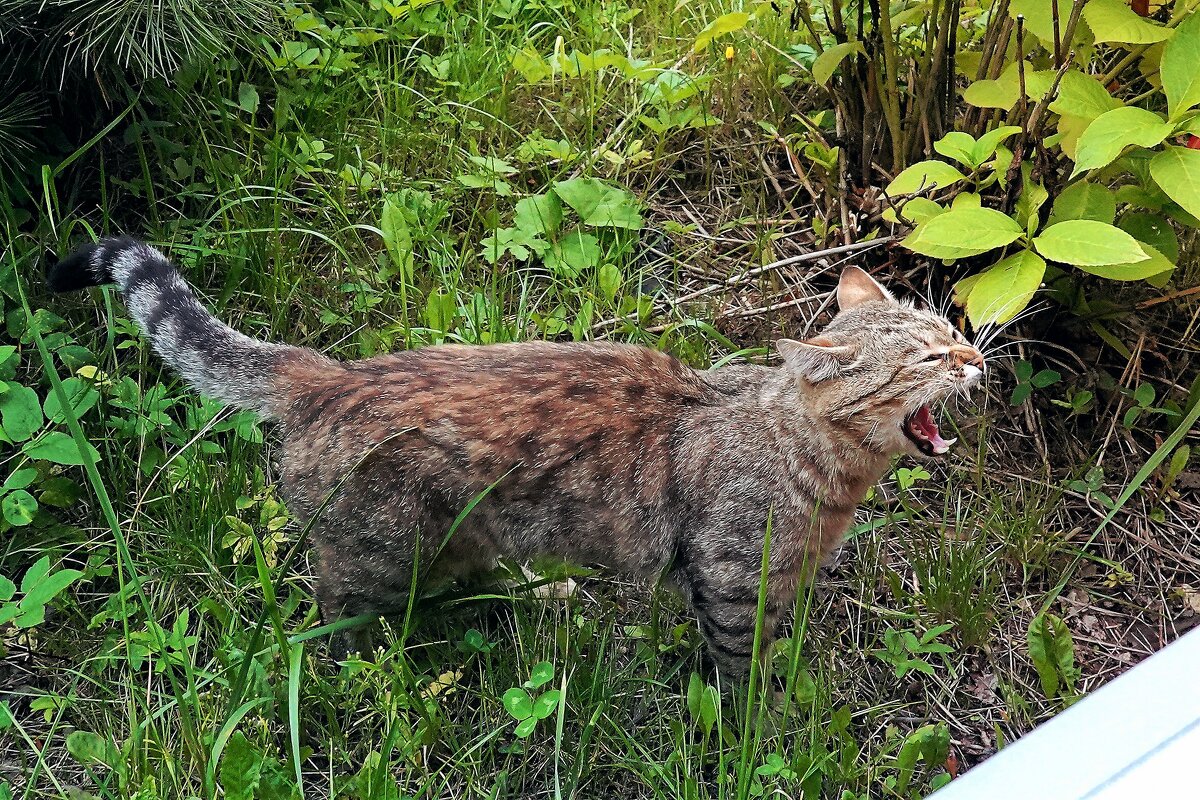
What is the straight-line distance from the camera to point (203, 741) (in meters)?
2.96

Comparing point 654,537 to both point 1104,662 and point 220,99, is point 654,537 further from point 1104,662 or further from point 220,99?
point 220,99

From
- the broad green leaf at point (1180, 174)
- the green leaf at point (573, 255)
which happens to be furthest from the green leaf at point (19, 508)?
the broad green leaf at point (1180, 174)

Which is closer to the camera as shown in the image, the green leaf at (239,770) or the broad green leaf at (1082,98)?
the green leaf at (239,770)

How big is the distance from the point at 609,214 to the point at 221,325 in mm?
1706

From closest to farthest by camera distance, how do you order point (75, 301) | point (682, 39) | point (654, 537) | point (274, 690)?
point (274, 690) < point (654, 537) < point (75, 301) < point (682, 39)

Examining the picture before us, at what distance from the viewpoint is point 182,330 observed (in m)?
3.42

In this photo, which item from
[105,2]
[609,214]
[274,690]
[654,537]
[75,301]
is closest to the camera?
[274,690]

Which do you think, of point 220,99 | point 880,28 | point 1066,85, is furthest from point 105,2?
point 1066,85

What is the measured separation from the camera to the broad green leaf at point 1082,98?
10.6 ft

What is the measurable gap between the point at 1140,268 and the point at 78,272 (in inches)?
131

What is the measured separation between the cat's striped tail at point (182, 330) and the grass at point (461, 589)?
0.30m

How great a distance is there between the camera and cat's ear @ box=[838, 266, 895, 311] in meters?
3.55

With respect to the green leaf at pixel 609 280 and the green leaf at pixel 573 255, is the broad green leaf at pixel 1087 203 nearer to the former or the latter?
the green leaf at pixel 609 280

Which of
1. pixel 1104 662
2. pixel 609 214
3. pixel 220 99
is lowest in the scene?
pixel 1104 662
